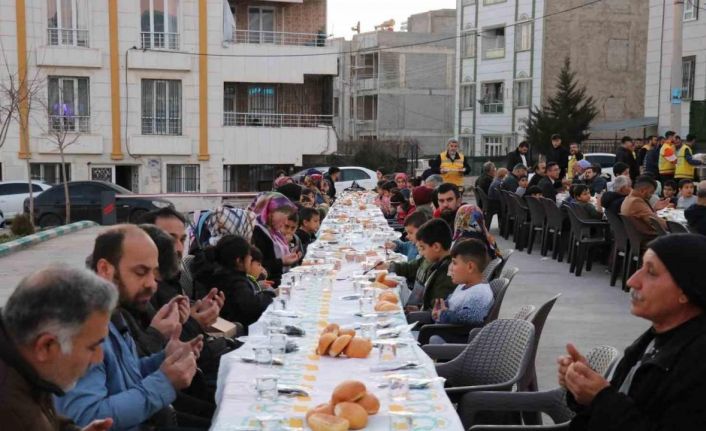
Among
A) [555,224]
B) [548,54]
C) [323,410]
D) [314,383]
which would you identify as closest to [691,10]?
[548,54]

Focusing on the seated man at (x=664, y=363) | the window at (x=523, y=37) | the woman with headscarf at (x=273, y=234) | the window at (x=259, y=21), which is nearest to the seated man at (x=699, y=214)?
the woman with headscarf at (x=273, y=234)

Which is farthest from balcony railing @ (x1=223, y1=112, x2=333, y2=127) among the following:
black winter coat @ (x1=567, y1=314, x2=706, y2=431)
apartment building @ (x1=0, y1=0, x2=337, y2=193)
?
black winter coat @ (x1=567, y1=314, x2=706, y2=431)

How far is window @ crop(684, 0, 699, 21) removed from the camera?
31094 mm

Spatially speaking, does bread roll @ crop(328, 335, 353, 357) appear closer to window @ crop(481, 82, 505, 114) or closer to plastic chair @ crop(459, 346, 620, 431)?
plastic chair @ crop(459, 346, 620, 431)

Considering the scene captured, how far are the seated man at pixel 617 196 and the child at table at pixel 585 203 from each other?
1010 millimetres

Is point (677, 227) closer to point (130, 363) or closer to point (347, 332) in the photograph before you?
point (347, 332)

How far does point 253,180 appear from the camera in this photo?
109 feet

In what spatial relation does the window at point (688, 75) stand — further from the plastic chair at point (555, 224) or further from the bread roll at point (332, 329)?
the bread roll at point (332, 329)

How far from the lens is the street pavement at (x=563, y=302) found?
8.34 m

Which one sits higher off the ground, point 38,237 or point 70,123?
point 70,123

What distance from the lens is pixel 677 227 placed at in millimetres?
9766

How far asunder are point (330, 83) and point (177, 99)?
5902mm

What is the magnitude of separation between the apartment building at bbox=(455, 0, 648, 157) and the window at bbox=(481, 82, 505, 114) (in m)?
0.05

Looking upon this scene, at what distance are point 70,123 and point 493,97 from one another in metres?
25.7
